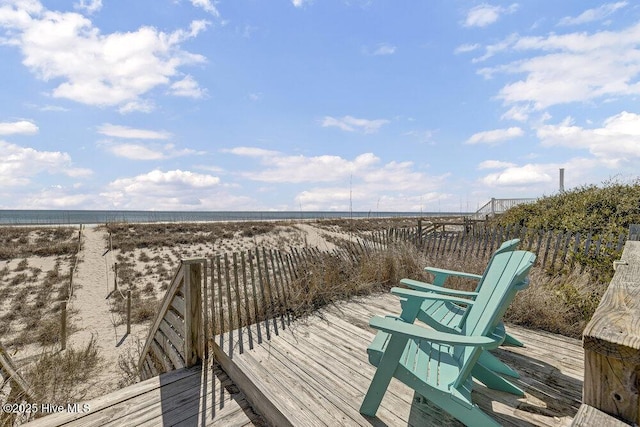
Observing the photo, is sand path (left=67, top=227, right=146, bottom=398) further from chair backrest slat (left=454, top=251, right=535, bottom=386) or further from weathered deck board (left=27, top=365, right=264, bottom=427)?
chair backrest slat (left=454, top=251, right=535, bottom=386)

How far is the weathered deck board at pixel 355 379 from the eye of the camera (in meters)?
1.96

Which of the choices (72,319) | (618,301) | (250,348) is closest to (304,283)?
(250,348)

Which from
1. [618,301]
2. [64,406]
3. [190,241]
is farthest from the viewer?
[190,241]

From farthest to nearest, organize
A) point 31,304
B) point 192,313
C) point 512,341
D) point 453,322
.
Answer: point 31,304, point 192,313, point 512,341, point 453,322

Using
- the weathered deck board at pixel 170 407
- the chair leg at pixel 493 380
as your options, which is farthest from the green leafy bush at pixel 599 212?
the weathered deck board at pixel 170 407

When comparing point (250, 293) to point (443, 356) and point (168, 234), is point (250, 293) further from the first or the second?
point (168, 234)

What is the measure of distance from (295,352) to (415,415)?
4.02 feet

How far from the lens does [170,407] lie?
7.39 ft

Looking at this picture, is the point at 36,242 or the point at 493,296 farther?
the point at 36,242

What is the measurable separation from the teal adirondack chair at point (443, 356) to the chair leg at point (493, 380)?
0.35 metres

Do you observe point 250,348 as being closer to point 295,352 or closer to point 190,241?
point 295,352

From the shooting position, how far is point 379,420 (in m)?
1.92

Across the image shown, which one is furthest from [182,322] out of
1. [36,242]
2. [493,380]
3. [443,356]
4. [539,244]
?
[36,242]

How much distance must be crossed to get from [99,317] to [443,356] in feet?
34.8
